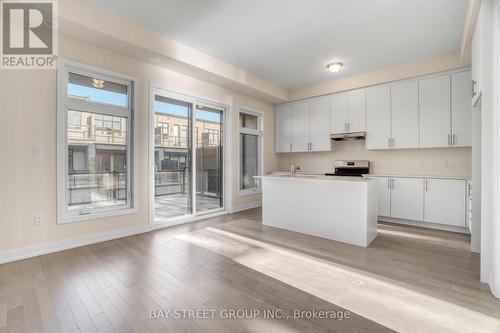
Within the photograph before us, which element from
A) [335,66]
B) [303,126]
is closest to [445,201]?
[335,66]

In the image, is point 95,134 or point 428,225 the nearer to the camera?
point 95,134

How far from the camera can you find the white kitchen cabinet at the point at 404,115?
4.53 meters

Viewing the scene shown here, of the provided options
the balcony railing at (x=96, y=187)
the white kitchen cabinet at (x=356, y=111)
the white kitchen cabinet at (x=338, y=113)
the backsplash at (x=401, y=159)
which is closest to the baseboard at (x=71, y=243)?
the balcony railing at (x=96, y=187)

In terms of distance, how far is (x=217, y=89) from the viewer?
16.8ft

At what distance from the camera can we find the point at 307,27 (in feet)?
10.8

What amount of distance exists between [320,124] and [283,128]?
1.12 meters

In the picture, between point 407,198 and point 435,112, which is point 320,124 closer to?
point 435,112

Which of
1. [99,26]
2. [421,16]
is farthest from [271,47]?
[99,26]

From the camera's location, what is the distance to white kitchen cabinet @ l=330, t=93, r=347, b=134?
17.8 ft

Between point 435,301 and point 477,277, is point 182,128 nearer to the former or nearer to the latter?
point 435,301

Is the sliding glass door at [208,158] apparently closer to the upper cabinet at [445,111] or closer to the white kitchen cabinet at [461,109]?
the upper cabinet at [445,111]

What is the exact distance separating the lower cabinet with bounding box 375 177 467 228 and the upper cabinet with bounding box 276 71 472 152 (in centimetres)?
72

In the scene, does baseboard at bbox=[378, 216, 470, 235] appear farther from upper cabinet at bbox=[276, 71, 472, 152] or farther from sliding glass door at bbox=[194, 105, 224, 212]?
sliding glass door at bbox=[194, 105, 224, 212]

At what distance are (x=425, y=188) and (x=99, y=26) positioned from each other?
566 cm
